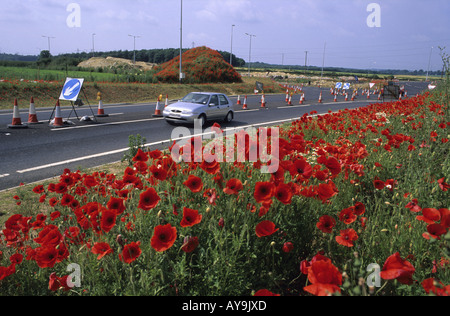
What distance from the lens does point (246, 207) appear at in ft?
8.16

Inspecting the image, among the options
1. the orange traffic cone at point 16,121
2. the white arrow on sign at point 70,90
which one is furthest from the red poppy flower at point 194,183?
the white arrow on sign at point 70,90

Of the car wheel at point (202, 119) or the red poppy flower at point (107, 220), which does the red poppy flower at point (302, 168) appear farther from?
the car wheel at point (202, 119)

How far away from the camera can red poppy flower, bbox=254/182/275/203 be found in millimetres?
2064

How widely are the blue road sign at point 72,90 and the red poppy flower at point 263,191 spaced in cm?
1122

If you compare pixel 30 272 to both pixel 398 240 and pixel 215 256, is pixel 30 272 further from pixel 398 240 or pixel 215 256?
pixel 398 240

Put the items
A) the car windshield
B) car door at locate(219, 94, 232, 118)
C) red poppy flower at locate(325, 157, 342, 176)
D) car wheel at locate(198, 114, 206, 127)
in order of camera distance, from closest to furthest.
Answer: red poppy flower at locate(325, 157, 342, 176)
car wheel at locate(198, 114, 206, 127)
the car windshield
car door at locate(219, 94, 232, 118)

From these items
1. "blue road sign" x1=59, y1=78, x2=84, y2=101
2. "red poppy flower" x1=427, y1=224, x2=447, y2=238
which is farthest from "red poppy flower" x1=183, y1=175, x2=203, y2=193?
"blue road sign" x1=59, y1=78, x2=84, y2=101

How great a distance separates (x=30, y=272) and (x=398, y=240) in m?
2.67

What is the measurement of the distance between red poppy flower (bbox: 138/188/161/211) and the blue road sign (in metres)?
11.0

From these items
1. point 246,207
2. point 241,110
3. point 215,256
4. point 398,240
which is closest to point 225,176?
point 246,207

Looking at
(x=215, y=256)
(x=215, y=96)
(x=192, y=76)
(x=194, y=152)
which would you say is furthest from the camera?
(x=192, y=76)

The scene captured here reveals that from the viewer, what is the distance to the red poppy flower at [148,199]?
6.64 ft

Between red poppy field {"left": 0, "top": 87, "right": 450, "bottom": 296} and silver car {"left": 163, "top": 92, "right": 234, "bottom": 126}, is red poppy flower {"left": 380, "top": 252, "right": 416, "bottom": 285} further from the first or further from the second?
silver car {"left": 163, "top": 92, "right": 234, "bottom": 126}
